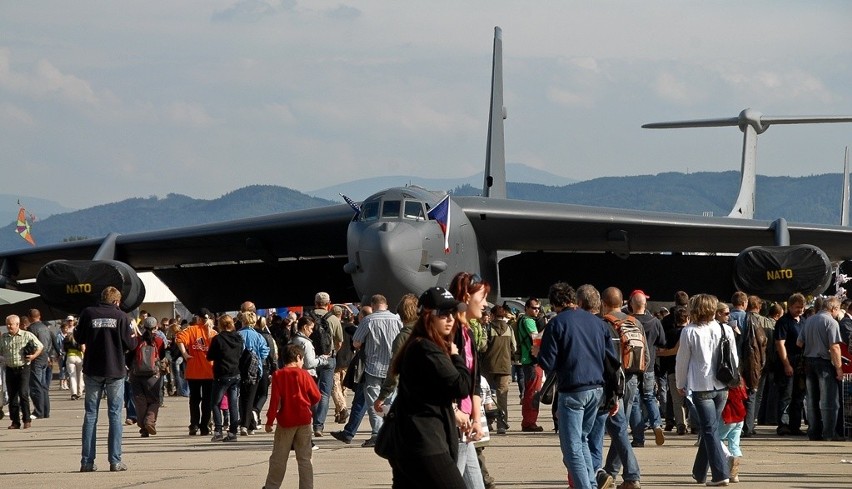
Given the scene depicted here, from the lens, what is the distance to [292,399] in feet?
33.7

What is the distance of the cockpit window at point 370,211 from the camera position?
792 inches

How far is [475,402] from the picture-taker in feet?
24.5

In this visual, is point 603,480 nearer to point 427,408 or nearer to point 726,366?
point 726,366

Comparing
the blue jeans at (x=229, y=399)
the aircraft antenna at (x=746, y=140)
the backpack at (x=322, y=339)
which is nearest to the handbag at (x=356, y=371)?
the blue jeans at (x=229, y=399)

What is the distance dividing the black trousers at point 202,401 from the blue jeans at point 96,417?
4.42m

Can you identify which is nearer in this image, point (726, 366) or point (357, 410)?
point (726, 366)

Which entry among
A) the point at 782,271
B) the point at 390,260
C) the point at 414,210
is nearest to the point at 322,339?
the point at 390,260

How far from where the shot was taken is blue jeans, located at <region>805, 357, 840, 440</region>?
48.1 ft

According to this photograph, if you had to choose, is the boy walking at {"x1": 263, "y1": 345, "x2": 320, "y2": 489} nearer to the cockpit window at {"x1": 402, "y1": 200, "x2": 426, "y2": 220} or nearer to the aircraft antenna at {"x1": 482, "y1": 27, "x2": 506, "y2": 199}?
the cockpit window at {"x1": 402, "y1": 200, "x2": 426, "y2": 220}

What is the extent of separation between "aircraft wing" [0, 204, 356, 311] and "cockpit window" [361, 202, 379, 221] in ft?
8.25

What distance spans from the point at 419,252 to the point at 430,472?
13268mm

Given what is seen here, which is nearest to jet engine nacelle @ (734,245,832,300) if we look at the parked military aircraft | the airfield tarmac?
the parked military aircraft

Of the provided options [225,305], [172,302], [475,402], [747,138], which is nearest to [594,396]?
[475,402]

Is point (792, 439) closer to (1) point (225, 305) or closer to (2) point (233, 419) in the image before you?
(2) point (233, 419)
